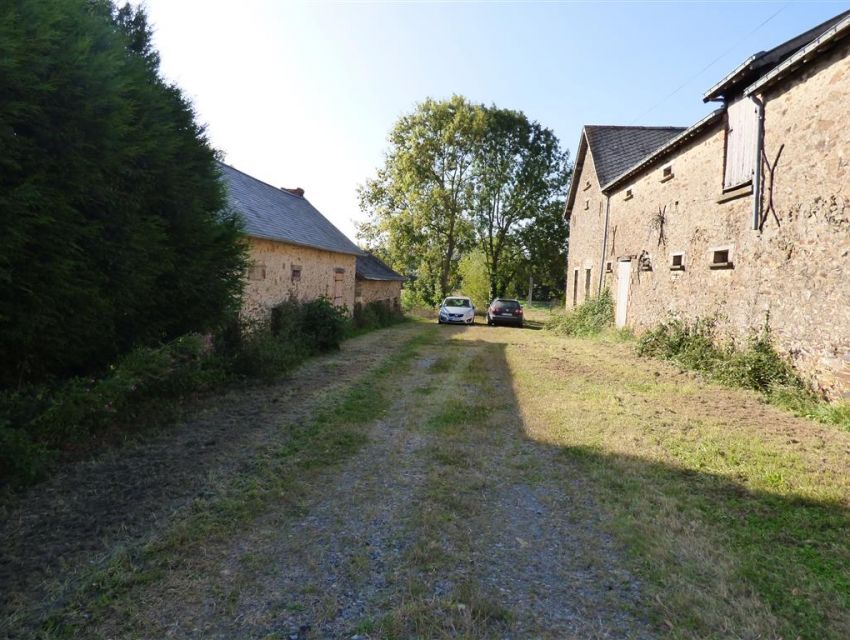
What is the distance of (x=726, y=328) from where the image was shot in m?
9.58

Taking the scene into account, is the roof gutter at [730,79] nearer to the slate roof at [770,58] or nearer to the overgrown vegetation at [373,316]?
the slate roof at [770,58]

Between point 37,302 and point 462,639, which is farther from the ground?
point 37,302

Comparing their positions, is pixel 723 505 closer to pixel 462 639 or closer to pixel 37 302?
pixel 462 639

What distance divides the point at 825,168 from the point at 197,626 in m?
8.75

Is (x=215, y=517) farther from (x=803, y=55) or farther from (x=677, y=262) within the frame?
(x=677, y=262)

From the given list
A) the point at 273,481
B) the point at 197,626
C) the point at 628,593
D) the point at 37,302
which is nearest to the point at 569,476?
the point at 628,593

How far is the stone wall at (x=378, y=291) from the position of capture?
68.6 ft

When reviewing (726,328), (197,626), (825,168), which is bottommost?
(197,626)

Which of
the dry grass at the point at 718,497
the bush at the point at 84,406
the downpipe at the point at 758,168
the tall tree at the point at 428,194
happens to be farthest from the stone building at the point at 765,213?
the tall tree at the point at 428,194

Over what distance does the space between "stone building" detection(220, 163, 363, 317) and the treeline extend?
16.0 metres

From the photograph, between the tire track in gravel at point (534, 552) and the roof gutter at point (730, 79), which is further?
the roof gutter at point (730, 79)

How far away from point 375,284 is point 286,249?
10146 millimetres

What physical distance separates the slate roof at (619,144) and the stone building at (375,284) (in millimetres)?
9810

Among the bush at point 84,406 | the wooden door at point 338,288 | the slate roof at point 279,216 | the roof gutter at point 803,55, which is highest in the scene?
the roof gutter at point 803,55
